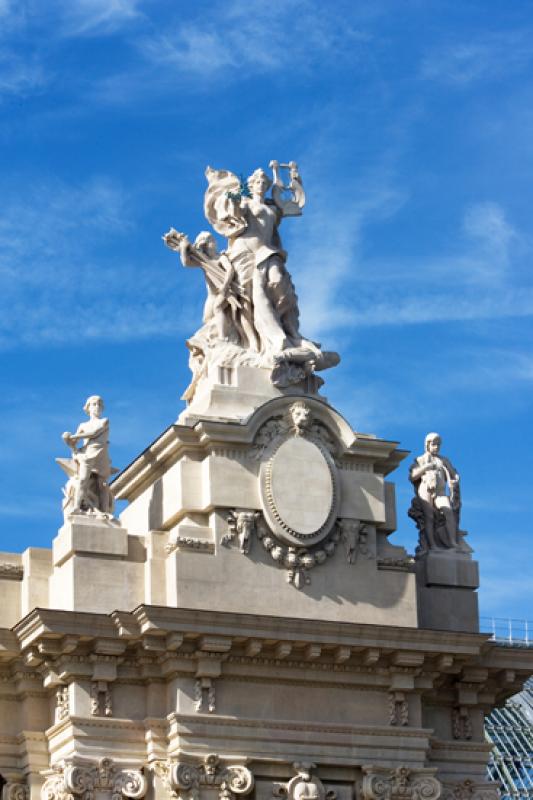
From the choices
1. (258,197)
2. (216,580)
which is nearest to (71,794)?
(216,580)

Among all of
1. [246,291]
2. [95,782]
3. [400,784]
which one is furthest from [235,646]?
[246,291]

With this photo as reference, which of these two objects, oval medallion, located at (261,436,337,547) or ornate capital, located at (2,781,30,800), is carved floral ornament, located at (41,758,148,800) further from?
oval medallion, located at (261,436,337,547)

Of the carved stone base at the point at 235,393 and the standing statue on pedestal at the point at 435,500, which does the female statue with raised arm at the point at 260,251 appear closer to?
the carved stone base at the point at 235,393

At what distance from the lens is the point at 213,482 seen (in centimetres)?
3566

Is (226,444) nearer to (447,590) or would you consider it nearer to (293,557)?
(293,557)

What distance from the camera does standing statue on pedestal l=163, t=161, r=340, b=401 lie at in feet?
122

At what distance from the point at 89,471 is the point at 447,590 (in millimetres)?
6525

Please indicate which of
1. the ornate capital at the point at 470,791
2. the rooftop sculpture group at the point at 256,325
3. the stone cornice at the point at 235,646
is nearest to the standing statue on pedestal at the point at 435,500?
the rooftop sculpture group at the point at 256,325

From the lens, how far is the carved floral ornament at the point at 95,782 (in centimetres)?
3403

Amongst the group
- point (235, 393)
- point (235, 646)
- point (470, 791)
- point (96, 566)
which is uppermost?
point (235, 393)

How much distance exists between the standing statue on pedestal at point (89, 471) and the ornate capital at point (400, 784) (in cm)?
588

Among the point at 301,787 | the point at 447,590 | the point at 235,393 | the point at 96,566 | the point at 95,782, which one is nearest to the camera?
the point at 95,782

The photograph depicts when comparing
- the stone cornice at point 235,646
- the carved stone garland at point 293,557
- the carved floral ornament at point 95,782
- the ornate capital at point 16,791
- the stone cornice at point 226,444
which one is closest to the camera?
the carved floral ornament at point 95,782

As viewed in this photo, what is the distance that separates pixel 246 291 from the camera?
123ft
